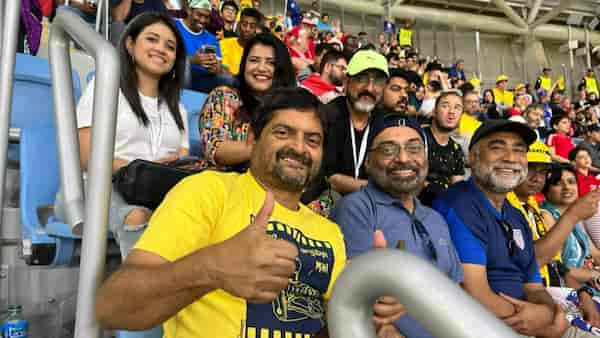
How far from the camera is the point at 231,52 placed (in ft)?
12.4

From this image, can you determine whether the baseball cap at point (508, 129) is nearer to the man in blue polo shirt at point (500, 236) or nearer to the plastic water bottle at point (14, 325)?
the man in blue polo shirt at point (500, 236)

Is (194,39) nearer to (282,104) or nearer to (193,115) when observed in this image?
(193,115)

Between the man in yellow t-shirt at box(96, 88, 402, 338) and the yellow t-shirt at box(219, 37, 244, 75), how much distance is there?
2363mm

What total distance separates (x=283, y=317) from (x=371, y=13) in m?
11.8

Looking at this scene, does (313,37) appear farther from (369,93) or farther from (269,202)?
(269,202)

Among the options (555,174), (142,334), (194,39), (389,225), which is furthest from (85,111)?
(555,174)

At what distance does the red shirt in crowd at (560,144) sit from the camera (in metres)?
5.85

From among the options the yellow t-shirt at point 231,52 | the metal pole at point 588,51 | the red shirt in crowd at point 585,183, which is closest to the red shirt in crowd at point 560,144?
the red shirt in crowd at point 585,183

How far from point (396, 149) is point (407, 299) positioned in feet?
4.76

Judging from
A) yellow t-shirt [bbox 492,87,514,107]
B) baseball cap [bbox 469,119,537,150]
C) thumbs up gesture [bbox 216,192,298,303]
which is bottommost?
thumbs up gesture [bbox 216,192,298,303]

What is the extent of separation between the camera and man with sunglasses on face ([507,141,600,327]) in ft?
7.75

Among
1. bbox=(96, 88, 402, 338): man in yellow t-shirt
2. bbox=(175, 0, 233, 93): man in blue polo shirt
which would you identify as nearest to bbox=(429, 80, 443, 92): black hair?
bbox=(175, 0, 233, 93): man in blue polo shirt

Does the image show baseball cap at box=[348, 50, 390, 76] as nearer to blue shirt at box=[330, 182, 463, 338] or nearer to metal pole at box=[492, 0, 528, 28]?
blue shirt at box=[330, 182, 463, 338]

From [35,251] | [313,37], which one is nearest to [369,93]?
[35,251]
